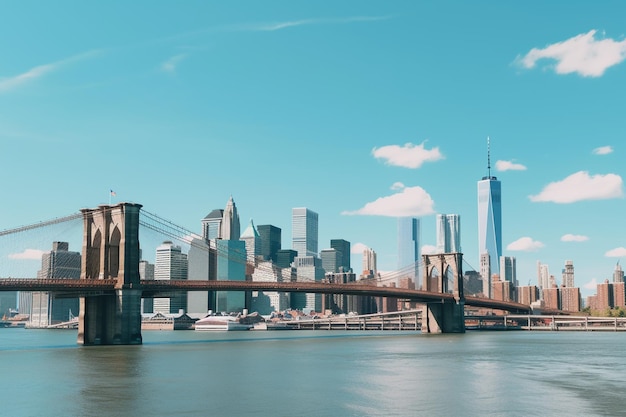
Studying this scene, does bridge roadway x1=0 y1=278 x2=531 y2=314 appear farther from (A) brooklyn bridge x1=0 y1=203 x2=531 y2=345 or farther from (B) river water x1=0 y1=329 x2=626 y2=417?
(B) river water x1=0 y1=329 x2=626 y2=417

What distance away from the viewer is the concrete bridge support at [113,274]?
8344cm

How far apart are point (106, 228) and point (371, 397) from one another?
57.7 m

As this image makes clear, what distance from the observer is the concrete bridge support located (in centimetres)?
8344

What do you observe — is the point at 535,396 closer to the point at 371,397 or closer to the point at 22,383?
the point at 371,397

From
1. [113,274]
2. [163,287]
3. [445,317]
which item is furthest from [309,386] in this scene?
[445,317]

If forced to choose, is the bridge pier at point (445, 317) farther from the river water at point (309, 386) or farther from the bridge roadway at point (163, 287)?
the river water at point (309, 386)

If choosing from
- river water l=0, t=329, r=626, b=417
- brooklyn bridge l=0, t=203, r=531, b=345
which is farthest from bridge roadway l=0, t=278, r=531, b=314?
river water l=0, t=329, r=626, b=417

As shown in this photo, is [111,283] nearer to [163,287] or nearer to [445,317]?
[163,287]

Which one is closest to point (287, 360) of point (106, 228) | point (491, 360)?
point (491, 360)

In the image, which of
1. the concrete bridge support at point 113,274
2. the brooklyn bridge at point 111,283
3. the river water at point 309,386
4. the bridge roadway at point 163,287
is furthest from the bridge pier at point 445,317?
the river water at point 309,386

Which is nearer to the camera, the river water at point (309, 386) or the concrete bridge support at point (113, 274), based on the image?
the river water at point (309, 386)

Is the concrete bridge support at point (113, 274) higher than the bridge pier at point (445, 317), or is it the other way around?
the concrete bridge support at point (113, 274)

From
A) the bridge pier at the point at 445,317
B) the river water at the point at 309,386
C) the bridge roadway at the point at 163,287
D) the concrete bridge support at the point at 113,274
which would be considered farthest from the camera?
the bridge pier at the point at 445,317

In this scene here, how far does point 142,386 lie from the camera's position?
4328cm
